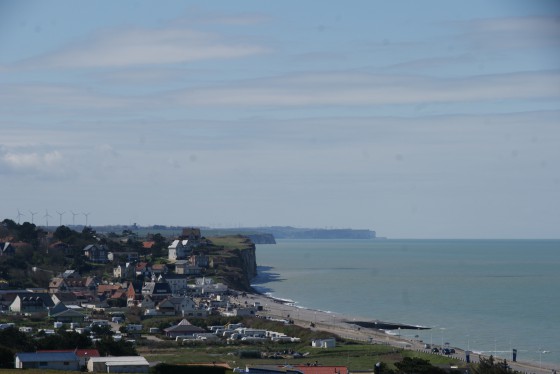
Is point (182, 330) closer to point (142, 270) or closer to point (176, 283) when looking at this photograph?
point (176, 283)

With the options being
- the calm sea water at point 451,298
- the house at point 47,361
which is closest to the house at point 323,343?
Answer: the calm sea water at point 451,298

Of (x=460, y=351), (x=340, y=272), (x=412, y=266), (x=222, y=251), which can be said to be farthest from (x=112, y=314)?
(x=412, y=266)

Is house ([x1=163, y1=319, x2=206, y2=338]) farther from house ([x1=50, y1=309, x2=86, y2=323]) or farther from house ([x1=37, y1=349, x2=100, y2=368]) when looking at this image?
house ([x1=37, y1=349, x2=100, y2=368])

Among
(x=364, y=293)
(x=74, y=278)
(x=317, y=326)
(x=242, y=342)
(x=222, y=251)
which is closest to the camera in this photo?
(x=242, y=342)

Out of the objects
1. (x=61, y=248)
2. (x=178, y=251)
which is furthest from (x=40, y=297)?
(x=178, y=251)

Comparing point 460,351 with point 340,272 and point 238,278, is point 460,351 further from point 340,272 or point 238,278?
point 340,272

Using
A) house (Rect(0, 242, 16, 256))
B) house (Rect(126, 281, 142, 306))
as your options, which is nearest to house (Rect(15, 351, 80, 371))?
house (Rect(126, 281, 142, 306))
